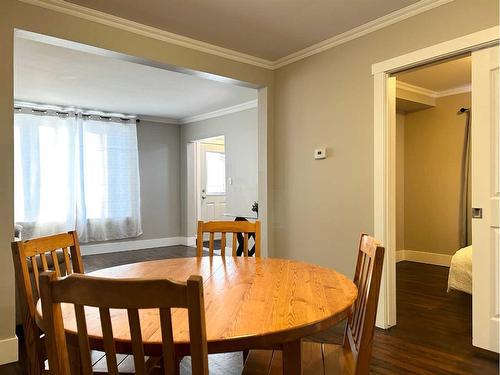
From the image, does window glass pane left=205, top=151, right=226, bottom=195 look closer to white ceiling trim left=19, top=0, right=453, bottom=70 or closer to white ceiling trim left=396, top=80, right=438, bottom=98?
white ceiling trim left=396, top=80, right=438, bottom=98

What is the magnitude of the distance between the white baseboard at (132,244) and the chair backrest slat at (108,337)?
228 inches

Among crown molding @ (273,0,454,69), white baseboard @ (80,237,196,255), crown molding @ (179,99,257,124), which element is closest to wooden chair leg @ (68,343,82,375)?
crown molding @ (273,0,454,69)

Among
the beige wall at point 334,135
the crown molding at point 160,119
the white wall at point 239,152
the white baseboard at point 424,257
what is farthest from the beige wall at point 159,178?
the white baseboard at point 424,257

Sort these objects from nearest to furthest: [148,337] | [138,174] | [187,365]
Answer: [148,337]
[187,365]
[138,174]

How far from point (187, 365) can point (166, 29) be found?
8.48ft

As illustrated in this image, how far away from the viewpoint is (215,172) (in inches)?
300

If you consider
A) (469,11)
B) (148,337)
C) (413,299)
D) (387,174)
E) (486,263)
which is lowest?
(413,299)

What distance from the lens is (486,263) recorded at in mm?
2355

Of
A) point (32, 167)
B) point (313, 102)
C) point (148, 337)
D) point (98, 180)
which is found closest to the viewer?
point (148, 337)

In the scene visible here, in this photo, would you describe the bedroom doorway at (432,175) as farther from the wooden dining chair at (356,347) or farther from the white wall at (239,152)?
the wooden dining chair at (356,347)

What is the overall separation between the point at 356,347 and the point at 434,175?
4.83 metres

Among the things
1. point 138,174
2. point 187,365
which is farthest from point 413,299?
point 138,174

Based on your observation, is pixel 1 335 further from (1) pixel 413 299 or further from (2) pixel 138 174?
(2) pixel 138 174

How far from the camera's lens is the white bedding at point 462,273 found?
3.01 m
